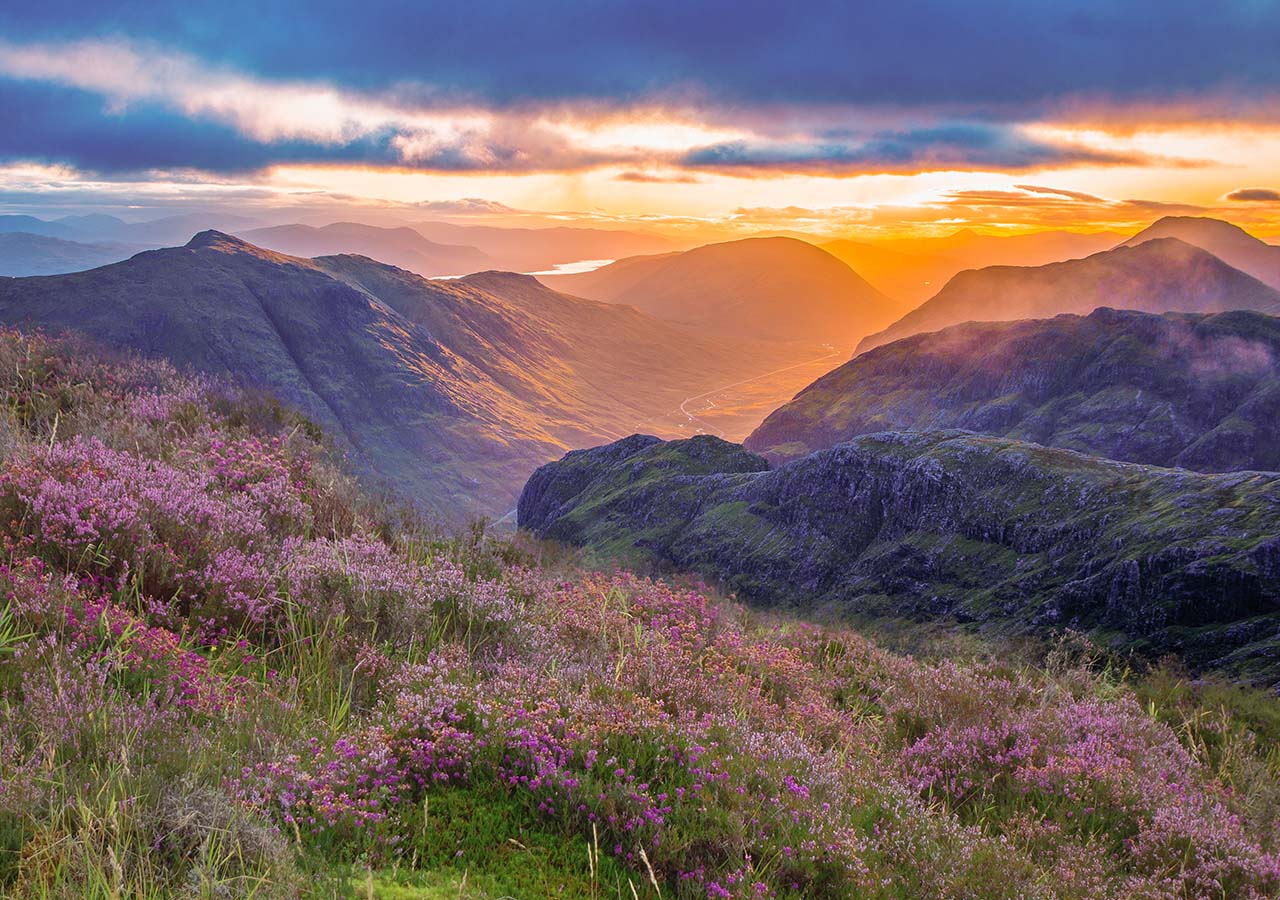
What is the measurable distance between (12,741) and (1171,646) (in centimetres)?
2779

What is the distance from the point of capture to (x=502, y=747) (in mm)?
4188

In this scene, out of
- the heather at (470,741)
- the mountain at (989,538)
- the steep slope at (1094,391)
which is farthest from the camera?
the steep slope at (1094,391)

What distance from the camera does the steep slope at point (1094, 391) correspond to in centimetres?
8906

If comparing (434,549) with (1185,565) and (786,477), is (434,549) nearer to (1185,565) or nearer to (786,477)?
(1185,565)

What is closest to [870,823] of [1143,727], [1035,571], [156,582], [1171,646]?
[1143,727]

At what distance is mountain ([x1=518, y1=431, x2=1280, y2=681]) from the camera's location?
2392 centimetres

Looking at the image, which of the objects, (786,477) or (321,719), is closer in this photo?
(321,719)

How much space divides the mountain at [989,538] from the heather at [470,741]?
16.0 meters

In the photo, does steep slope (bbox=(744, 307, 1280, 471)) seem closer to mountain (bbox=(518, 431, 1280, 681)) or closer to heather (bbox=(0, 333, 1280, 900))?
mountain (bbox=(518, 431, 1280, 681))

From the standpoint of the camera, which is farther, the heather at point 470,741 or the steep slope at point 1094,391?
the steep slope at point 1094,391

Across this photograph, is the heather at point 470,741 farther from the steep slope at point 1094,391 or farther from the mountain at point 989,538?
the steep slope at point 1094,391

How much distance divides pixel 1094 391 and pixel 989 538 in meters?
81.7

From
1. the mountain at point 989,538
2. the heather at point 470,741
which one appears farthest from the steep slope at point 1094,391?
the heather at point 470,741

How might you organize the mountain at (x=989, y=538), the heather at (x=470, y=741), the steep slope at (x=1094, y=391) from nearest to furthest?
the heather at (x=470, y=741) → the mountain at (x=989, y=538) → the steep slope at (x=1094, y=391)
